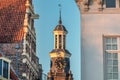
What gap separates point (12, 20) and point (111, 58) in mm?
39555

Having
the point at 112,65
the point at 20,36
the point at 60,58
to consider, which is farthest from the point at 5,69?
the point at 60,58

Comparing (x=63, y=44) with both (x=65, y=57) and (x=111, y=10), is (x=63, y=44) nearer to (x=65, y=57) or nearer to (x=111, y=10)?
(x=65, y=57)

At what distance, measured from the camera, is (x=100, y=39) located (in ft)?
46.2

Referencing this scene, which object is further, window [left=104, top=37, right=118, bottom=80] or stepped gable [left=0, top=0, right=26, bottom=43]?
stepped gable [left=0, top=0, right=26, bottom=43]

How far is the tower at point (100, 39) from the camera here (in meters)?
13.9

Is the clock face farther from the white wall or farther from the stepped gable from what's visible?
the white wall

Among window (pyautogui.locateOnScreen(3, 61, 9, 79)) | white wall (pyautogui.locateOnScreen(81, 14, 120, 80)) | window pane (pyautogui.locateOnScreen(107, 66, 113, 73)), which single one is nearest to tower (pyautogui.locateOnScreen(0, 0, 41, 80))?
window (pyautogui.locateOnScreen(3, 61, 9, 79))

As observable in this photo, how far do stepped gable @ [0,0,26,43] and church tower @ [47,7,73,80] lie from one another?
2160 centimetres

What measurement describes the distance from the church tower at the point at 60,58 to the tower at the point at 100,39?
6121 cm

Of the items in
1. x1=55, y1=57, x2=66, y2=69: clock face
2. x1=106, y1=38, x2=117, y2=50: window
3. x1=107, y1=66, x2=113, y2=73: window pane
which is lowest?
x1=107, y1=66, x2=113, y2=73: window pane

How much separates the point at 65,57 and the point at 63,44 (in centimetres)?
370

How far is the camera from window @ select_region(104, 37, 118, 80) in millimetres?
13844

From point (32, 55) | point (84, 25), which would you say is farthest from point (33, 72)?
point (84, 25)

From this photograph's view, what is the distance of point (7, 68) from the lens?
37406 millimetres
